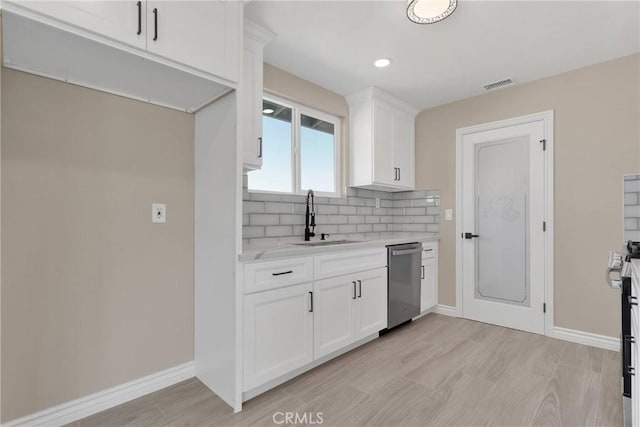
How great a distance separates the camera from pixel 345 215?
135 inches

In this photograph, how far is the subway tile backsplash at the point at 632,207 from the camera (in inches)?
99.3

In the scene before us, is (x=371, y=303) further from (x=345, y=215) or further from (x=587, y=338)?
(x=587, y=338)

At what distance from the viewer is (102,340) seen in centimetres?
185

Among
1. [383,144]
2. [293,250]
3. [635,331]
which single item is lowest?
[635,331]

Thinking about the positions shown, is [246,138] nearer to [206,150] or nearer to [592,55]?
[206,150]

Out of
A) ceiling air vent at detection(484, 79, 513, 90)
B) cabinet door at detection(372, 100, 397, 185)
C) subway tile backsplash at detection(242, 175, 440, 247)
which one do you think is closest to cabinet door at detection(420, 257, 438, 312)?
subway tile backsplash at detection(242, 175, 440, 247)

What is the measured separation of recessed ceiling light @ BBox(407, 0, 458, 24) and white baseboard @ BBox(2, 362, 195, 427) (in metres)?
2.77

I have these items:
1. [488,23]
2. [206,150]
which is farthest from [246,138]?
[488,23]

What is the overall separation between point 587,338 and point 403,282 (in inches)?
63.5

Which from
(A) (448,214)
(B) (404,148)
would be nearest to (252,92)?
(B) (404,148)

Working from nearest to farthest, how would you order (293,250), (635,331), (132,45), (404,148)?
1. (635,331)
2. (132,45)
3. (293,250)
4. (404,148)

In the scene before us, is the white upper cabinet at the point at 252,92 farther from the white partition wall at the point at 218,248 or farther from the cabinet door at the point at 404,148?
the cabinet door at the point at 404,148

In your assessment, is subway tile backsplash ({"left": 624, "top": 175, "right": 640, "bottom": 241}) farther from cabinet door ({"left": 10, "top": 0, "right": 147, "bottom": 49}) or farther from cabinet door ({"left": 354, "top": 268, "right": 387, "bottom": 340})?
cabinet door ({"left": 10, "top": 0, "right": 147, "bottom": 49})

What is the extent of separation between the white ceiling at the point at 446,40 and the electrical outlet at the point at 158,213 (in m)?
1.40
